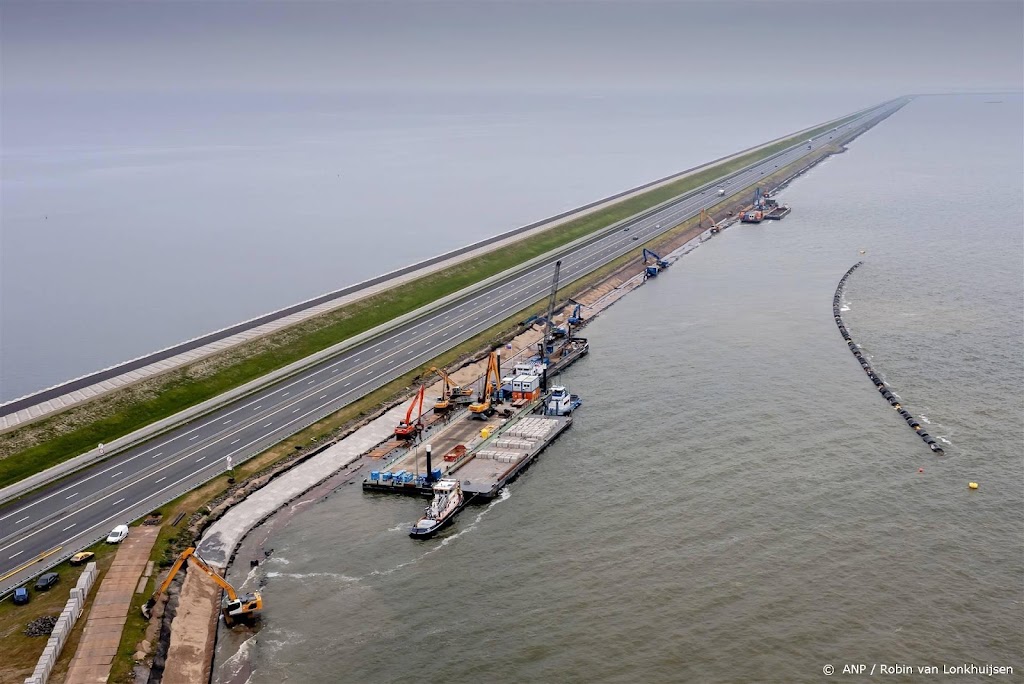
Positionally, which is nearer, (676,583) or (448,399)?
(676,583)

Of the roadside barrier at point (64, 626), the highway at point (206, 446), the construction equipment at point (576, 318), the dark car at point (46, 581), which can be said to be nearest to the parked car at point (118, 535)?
the highway at point (206, 446)

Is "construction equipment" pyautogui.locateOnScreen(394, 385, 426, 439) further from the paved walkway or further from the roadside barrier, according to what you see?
the roadside barrier

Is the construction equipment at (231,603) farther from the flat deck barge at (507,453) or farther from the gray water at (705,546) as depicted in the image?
the flat deck barge at (507,453)

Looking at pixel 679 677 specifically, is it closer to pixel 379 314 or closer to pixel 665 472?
pixel 665 472

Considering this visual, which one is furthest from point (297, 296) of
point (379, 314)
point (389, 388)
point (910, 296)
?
point (910, 296)

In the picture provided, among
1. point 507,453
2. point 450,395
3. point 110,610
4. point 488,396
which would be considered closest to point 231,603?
point 110,610

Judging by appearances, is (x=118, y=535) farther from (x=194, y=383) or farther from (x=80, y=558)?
(x=194, y=383)
